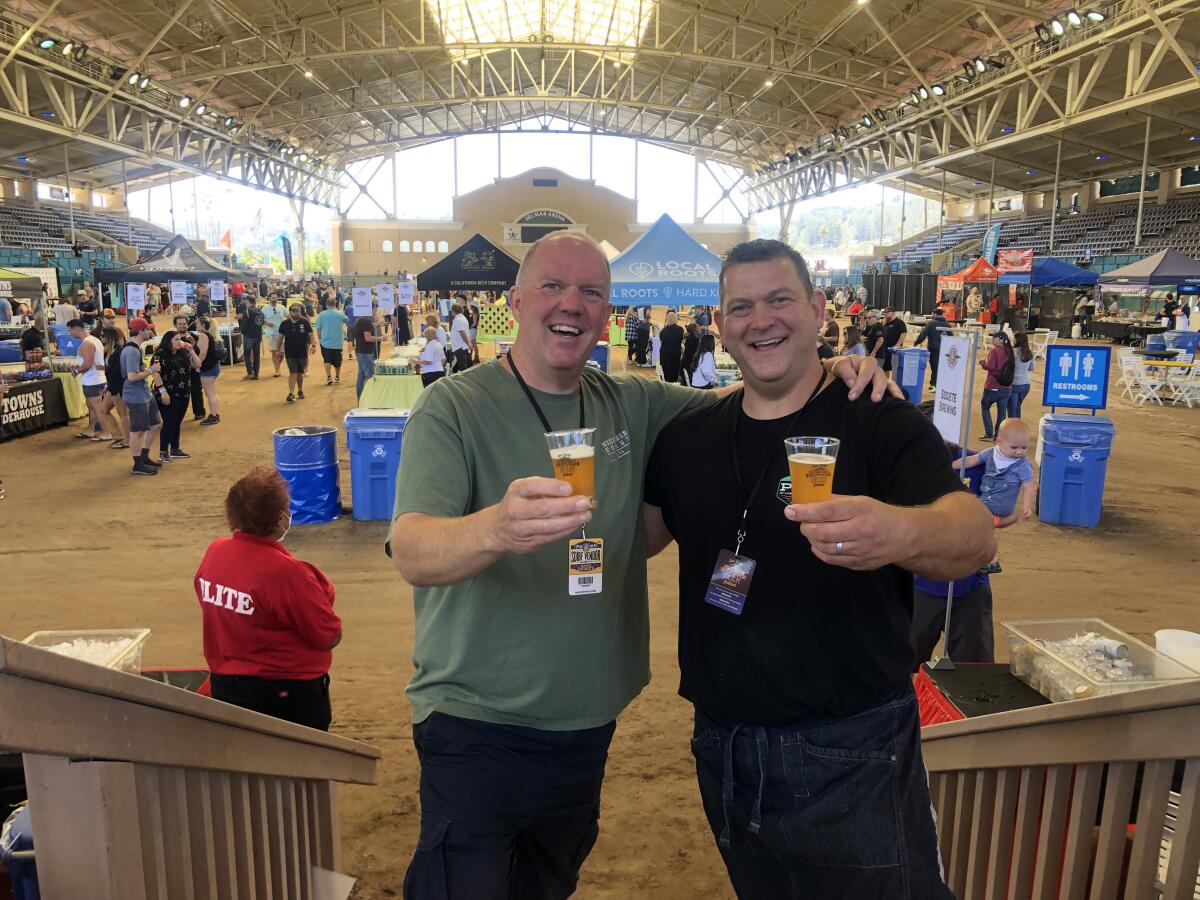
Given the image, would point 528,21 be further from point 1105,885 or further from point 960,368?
point 1105,885

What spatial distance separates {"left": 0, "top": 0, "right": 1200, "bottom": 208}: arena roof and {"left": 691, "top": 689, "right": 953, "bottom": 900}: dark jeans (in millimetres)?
18197

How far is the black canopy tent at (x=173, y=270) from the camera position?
16281mm

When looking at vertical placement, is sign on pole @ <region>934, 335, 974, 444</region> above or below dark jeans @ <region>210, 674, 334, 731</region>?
above

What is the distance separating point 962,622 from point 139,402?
26.7 feet

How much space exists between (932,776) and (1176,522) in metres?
6.42

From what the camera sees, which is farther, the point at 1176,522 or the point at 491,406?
the point at 1176,522

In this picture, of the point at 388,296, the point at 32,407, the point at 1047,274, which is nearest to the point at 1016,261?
the point at 1047,274

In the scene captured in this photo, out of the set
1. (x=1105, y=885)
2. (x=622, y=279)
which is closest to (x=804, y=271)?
(x=1105, y=885)

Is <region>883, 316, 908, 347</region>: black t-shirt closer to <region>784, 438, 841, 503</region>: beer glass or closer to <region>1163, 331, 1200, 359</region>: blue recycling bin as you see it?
<region>1163, 331, 1200, 359</region>: blue recycling bin

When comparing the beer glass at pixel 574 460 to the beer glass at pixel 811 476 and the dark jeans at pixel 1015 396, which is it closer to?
the beer glass at pixel 811 476

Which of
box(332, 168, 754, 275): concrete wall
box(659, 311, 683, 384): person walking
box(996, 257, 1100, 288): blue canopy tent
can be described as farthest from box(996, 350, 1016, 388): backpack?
box(332, 168, 754, 275): concrete wall

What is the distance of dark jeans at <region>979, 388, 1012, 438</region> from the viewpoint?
992 cm

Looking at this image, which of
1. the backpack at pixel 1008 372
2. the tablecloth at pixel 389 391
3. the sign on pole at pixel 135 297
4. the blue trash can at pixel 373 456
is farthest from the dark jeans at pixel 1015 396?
the sign on pole at pixel 135 297

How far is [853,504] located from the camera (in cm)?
126
